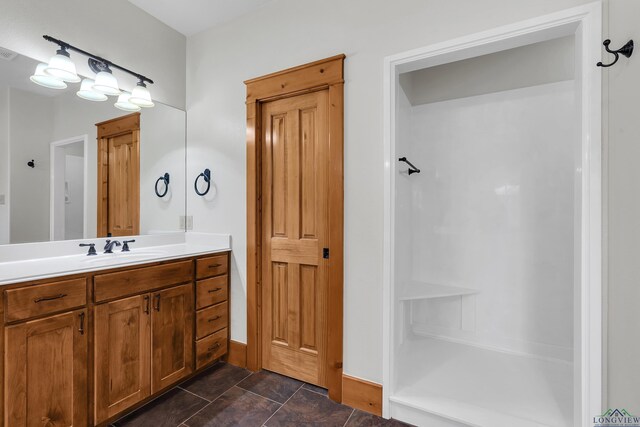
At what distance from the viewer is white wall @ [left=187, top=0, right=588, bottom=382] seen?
1656 millimetres

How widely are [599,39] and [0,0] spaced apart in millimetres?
3037

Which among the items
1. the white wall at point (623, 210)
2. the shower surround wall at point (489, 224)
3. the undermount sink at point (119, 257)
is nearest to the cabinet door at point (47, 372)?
the undermount sink at point (119, 257)

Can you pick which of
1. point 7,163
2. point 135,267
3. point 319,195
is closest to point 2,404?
point 135,267

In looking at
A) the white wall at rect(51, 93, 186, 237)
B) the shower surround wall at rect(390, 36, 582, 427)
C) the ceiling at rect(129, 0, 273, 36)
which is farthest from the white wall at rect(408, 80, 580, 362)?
the white wall at rect(51, 93, 186, 237)

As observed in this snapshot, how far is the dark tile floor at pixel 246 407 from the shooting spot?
1.70 meters

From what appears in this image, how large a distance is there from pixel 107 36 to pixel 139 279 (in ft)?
5.74

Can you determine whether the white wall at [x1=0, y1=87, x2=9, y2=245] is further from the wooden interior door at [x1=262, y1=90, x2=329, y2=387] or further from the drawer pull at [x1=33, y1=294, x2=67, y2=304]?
the wooden interior door at [x1=262, y1=90, x2=329, y2=387]

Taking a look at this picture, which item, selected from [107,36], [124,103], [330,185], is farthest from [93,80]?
[330,185]

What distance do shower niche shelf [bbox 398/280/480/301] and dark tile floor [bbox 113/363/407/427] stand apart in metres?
0.90

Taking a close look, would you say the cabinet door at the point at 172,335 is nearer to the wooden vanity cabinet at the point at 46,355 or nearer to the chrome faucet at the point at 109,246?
the wooden vanity cabinet at the point at 46,355

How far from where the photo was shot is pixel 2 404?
1250 mm

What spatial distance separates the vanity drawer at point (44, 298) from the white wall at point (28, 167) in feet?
2.05

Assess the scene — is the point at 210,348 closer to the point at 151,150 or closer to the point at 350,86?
the point at 151,150

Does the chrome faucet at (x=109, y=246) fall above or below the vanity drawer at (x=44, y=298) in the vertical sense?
above
